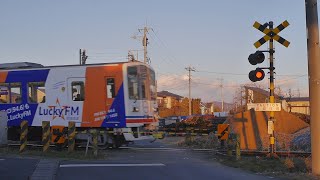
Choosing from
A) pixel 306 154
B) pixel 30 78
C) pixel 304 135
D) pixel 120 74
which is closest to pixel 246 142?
pixel 304 135

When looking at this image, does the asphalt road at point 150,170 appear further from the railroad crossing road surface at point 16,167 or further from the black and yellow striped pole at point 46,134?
the black and yellow striped pole at point 46,134

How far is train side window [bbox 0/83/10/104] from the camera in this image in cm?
1975

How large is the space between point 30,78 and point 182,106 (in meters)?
77.6

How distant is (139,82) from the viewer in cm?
1852

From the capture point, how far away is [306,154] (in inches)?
626

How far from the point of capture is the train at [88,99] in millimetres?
18188

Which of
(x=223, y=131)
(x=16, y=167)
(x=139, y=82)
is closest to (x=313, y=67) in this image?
(x=223, y=131)

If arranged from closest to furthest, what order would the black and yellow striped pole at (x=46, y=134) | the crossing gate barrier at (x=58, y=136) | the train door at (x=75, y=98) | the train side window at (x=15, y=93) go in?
the black and yellow striped pole at (x=46, y=134)
the crossing gate barrier at (x=58, y=136)
the train door at (x=75, y=98)
the train side window at (x=15, y=93)

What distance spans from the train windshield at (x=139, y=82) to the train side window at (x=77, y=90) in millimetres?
1947

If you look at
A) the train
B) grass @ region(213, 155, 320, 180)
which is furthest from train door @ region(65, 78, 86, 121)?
grass @ region(213, 155, 320, 180)

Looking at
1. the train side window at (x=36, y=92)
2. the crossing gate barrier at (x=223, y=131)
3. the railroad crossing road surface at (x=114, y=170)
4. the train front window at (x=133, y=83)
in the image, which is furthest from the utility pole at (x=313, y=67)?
the train side window at (x=36, y=92)

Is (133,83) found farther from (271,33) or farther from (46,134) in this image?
(271,33)

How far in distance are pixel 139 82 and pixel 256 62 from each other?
5.22 meters

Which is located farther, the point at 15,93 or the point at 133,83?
the point at 15,93
